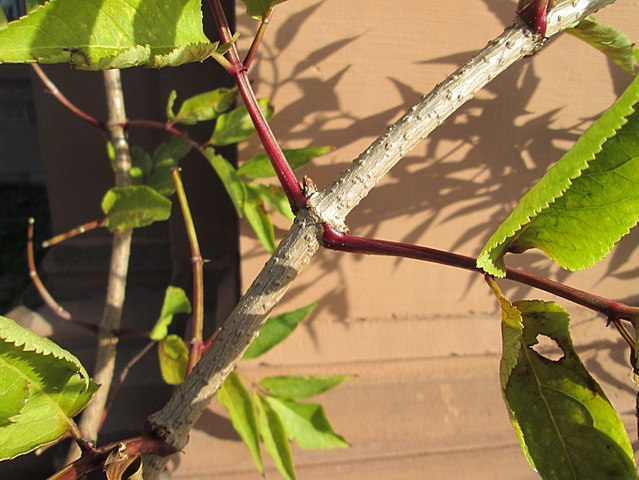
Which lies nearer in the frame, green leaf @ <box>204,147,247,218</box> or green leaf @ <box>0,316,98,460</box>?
green leaf @ <box>0,316,98,460</box>

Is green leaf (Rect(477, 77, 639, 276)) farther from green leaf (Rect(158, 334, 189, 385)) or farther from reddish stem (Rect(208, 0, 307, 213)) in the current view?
green leaf (Rect(158, 334, 189, 385))

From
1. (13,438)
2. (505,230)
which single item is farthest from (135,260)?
(505,230)

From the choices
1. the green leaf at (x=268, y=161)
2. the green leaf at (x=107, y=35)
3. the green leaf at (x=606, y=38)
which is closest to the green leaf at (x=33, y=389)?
the green leaf at (x=107, y=35)

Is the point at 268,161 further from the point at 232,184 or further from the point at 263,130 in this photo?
the point at 263,130

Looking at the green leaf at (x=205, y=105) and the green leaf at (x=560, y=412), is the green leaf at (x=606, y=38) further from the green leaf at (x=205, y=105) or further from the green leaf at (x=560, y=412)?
the green leaf at (x=205, y=105)

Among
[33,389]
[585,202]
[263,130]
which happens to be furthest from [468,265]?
[33,389]

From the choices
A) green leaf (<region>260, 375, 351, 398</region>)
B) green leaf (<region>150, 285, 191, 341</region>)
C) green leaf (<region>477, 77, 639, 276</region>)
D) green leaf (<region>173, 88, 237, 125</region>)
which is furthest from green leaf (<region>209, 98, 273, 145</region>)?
green leaf (<region>477, 77, 639, 276</region>)

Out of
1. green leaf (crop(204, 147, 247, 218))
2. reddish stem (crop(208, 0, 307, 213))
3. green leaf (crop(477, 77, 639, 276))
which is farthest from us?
green leaf (crop(204, 147, 247, 218))
